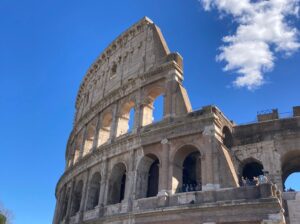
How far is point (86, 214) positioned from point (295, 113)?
39.0 feet

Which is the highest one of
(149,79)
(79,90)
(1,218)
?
(79,90)

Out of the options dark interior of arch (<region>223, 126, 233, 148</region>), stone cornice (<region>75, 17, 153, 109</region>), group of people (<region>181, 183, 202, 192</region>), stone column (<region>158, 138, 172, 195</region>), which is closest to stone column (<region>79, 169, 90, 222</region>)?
stone column (<region>158, 138, 172, 195</region>)

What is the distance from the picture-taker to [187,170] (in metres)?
17.1

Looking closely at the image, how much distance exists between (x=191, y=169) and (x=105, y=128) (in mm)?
7195

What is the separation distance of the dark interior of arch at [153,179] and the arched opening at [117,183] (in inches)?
66.0

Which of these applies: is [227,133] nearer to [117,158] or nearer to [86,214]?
[117,158]

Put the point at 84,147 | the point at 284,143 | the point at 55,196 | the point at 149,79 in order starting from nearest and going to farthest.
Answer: the point at 284,143 → the point at 149,79 → the point at 84,147 → the point at 55,196

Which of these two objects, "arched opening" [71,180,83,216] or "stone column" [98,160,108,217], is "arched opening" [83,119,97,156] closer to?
"arched opening" [71,180,83,216]

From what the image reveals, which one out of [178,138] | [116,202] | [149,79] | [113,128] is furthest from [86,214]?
[149,79]

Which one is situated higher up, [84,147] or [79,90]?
[79,90]

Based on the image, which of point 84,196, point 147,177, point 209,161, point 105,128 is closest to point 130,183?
point 147,177

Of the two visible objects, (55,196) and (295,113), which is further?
(55,196)

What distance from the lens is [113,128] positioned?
19.8 meters

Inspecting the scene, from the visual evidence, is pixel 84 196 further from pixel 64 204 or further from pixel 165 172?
pixel 165 172
